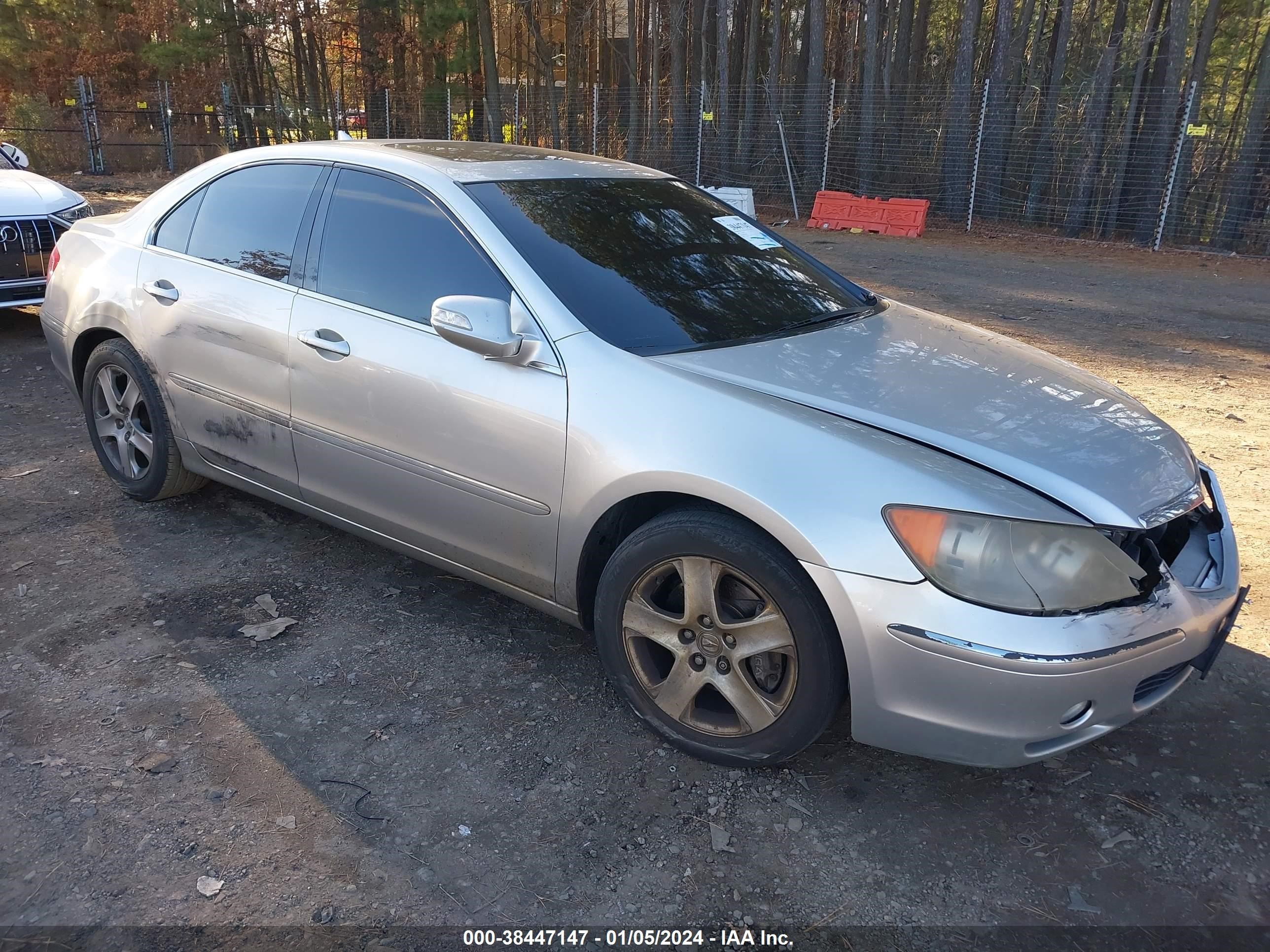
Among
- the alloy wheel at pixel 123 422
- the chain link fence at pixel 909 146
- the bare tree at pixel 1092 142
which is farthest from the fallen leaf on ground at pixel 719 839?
the bare tree at pixel 1092 142

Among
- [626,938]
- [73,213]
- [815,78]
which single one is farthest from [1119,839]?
[815,78]

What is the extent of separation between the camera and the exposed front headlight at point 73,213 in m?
7.09

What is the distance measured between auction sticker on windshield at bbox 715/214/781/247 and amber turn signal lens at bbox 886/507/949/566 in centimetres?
182

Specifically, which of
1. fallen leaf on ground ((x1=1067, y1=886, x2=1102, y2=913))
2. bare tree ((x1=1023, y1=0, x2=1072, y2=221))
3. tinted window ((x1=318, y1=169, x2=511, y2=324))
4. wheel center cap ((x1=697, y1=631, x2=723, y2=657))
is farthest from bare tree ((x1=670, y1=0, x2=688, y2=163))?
fallen leaf on ground ((x1=1067, y1=886, x2=1102, y2=913))

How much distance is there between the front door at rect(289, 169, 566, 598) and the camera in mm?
2881

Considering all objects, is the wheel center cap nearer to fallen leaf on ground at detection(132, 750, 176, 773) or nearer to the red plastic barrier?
fallen leaf on ground at detection(132, 750, 176, 773)

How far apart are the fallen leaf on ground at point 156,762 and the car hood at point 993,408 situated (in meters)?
1.86

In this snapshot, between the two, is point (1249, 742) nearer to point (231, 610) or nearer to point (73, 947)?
point (73, 947)

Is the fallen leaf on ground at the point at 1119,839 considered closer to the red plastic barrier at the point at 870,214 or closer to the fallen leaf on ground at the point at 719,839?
the fallen leaf on ground at the point at 719,839

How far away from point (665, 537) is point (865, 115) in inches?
697

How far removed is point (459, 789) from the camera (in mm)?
2645

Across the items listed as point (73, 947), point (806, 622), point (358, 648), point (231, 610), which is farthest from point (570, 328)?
point (73, 947)

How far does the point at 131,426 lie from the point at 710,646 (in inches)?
121

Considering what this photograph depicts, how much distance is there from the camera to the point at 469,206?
316 cm
